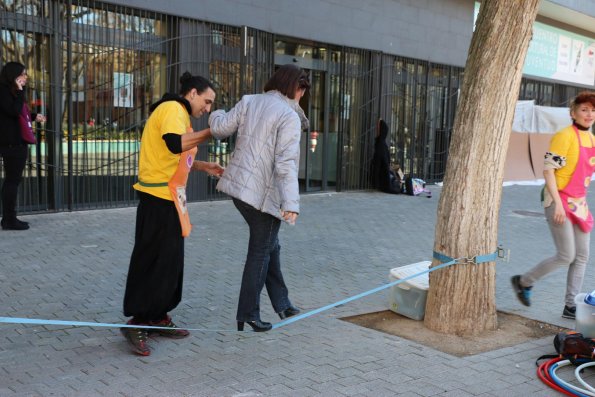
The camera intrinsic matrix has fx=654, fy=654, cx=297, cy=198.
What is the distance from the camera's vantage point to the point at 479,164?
15.8ft

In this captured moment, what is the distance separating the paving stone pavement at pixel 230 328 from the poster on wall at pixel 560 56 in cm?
1265

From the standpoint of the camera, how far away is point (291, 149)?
4312mm

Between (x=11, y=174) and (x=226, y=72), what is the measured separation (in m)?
4.40

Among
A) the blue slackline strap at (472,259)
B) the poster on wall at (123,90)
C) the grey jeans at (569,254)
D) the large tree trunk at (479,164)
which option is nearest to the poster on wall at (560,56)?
the poster on wall at (123,90)

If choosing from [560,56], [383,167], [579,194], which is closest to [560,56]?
[560,56]

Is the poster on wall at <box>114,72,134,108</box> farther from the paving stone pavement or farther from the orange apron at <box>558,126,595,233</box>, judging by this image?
the orange apron at <box>558,126,595,233</box>

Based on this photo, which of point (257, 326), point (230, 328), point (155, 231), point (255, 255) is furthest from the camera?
point (230, 328)

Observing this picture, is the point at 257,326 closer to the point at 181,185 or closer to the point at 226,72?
the point at 181,185

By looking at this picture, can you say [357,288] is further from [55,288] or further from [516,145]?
[516,145]

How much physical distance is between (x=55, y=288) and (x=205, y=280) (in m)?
1.34

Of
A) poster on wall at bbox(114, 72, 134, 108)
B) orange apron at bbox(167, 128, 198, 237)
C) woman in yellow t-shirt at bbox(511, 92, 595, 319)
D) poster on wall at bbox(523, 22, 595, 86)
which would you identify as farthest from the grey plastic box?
poster on wall at bbox(523, 22, 595, 86)

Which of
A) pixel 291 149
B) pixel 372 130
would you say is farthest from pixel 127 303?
pixel 372 130

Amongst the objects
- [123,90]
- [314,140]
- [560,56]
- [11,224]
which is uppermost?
[560,56]

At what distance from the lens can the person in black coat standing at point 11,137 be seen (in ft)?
25.3
